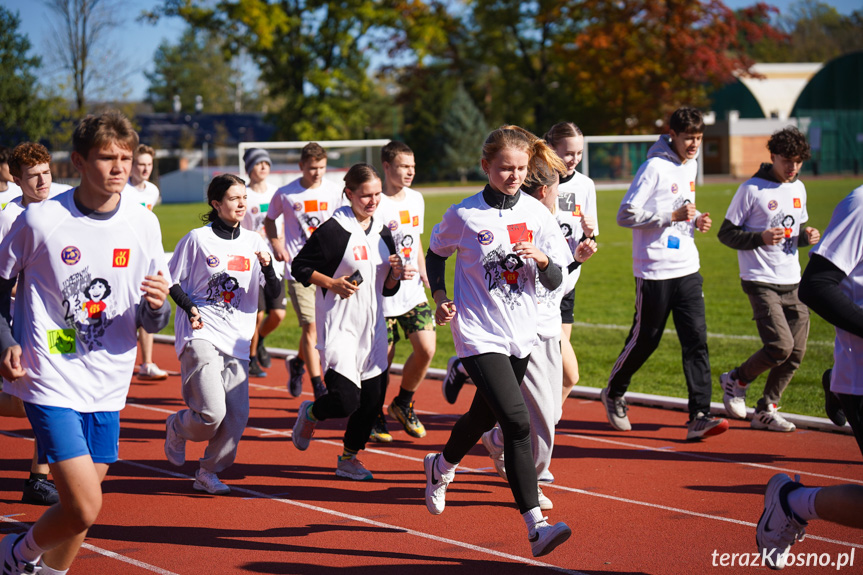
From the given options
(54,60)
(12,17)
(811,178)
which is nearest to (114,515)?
(12,17)

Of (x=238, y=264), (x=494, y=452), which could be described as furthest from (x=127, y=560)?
(x=494, y=452)

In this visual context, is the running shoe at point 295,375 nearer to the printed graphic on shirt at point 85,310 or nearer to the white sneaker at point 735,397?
the white sneaker at point 735,397

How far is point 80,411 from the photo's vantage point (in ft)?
12.7

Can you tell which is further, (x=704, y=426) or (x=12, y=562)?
(x=704, y=426)

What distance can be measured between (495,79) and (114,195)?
211 feet

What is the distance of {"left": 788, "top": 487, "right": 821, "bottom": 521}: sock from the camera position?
3941 mm

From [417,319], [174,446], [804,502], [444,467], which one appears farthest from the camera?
[417,319]

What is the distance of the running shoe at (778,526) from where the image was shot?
4070mm

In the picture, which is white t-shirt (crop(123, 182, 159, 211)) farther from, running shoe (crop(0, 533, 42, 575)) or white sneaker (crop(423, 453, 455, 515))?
running shoe (crop(0, 533, 42, 575))

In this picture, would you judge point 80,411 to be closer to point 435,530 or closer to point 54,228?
point 54,228

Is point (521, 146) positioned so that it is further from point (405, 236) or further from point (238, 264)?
point (405, 236)

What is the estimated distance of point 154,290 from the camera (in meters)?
3.88

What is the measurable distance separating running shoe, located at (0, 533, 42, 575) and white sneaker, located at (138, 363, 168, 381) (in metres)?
5.61

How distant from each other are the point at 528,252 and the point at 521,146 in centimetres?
62
